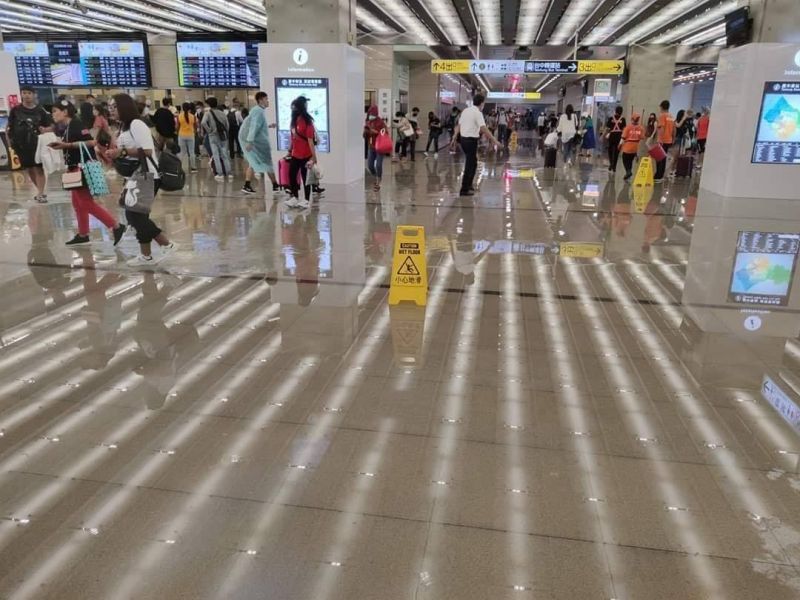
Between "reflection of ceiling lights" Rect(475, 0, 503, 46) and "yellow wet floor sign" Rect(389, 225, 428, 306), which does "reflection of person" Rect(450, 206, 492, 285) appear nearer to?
"yellow wet floor sign" Rect(389, 225, 428, 306)

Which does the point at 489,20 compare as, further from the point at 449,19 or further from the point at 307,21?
the point at 307,21

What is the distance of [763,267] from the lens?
21.3ft

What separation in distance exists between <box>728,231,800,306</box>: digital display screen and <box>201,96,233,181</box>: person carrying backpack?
9.96m

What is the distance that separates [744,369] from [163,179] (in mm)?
5186

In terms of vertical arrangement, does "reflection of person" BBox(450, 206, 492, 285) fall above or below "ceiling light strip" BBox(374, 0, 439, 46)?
below

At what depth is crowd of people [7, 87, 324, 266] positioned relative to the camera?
5957 mm

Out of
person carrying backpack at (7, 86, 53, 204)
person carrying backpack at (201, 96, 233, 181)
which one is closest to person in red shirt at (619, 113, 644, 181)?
person carrying backpack at (201, 96, 233, 181)

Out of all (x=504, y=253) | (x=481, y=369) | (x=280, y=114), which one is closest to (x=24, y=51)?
(x=280, y=114)

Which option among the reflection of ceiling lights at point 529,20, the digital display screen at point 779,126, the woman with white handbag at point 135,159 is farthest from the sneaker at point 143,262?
the reflection of ceiling lights at point 529,20

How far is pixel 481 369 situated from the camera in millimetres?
3840

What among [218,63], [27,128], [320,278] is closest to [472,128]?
[320,278]

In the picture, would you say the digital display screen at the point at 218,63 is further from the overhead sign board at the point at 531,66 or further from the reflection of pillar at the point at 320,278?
the reflection of pillar at the point at 320,278

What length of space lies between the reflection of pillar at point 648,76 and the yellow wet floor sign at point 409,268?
22113mm

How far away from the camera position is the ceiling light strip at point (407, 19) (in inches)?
710
